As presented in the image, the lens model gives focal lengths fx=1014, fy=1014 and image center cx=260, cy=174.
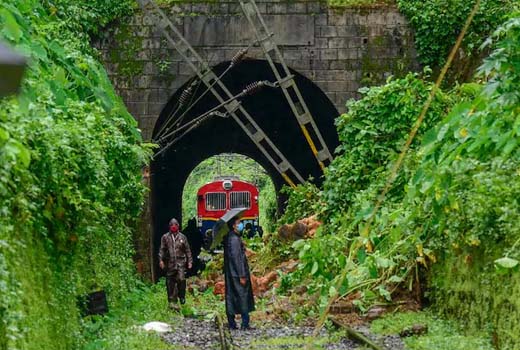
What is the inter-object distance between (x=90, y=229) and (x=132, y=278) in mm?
6401

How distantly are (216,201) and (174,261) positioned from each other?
19560 millimetres

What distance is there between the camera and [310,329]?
39.1 ft

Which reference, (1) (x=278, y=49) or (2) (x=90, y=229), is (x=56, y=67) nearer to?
(2) (x=90, y=229)

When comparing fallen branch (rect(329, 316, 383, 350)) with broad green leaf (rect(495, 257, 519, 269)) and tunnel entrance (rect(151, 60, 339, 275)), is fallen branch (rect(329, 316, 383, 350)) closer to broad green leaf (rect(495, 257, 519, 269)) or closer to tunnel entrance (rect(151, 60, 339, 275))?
broad green leaf (rect(495, 257, 519, 269))

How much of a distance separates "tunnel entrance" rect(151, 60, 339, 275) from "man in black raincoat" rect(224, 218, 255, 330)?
20.1 ft

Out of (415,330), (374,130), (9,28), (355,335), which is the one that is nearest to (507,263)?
(415,330)

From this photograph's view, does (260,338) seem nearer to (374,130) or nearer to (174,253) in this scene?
(174,253)

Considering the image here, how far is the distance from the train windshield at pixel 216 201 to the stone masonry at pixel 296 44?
1650 cm

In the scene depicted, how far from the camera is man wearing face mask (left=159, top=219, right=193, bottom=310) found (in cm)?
1543

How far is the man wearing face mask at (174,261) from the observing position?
15.4 metres

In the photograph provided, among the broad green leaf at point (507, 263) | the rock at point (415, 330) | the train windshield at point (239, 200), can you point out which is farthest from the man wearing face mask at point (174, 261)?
the train windshield at point (239, 200)

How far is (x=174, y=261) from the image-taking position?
1548cm

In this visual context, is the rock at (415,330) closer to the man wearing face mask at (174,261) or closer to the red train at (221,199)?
the man wearing face mask at (174,261)

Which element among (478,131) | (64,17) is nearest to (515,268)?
(478,131)
